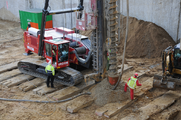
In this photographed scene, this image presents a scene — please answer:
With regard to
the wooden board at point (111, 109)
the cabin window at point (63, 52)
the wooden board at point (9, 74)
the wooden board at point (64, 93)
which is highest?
the cabin window at point (63, 52)

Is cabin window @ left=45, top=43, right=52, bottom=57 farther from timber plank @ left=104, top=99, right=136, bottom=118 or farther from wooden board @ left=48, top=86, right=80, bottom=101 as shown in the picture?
timber plank @ left=104, top=99, right=136, bottom=118

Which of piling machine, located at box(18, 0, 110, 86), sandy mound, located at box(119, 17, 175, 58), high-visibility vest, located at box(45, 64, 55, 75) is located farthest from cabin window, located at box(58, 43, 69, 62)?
sandy mound, located at box(119, 17, 175, 58)

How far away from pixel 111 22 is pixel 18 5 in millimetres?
18749

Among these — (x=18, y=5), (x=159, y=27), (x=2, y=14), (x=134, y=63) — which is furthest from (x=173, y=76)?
(x=2, y=14)

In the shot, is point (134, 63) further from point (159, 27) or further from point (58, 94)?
point (58, 94)

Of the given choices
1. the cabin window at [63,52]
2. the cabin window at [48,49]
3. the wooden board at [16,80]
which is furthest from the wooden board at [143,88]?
the wooden board at [16,80]

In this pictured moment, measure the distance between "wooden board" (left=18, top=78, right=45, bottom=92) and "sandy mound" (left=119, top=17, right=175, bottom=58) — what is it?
5.78m

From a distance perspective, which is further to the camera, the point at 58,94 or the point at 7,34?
the point at 7,34

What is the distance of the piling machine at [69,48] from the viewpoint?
860cm

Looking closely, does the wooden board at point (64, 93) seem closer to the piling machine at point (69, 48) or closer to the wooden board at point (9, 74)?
the piling machine at point (69, 48)

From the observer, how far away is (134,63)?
12406 millimetres

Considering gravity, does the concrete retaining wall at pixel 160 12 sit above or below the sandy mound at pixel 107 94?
above

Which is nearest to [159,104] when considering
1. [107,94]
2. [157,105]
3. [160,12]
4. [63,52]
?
[157,105]

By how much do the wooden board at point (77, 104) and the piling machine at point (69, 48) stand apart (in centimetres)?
104
